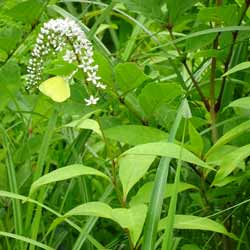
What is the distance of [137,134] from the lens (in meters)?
1.07

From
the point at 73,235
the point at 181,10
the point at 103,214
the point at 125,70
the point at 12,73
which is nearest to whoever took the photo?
the point at 103,214

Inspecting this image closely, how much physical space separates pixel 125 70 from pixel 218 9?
0.20m

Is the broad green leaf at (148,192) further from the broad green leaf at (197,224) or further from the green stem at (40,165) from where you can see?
the green stem at (40,165)

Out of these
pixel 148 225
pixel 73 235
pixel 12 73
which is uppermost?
pixel 12 73

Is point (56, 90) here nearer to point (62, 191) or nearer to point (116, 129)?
point (116, 129)

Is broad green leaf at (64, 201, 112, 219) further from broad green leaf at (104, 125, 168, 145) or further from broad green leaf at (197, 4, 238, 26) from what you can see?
broad green leaf at (197, 4, 238, 26)

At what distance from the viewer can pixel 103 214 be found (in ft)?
2.92

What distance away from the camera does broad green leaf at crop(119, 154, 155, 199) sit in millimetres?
927

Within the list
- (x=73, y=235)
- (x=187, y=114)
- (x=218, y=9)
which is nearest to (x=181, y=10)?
(x=218, y=9)

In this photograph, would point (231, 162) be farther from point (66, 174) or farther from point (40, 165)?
point (40, 165)

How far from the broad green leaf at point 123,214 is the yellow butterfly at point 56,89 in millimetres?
147

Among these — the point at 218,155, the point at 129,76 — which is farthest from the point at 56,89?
the point at 218,155

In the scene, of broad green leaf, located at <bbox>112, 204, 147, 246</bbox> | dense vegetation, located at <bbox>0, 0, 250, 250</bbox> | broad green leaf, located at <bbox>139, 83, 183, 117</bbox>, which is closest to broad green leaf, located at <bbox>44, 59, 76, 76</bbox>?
dense vegetation, located at <bbox>0, 0, 250, 250</bbox>

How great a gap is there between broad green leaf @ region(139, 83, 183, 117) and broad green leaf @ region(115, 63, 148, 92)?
16 mm
